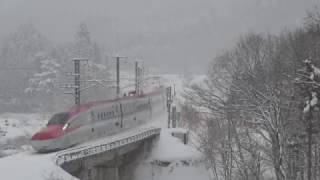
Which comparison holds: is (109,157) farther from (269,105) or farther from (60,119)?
(269,105)

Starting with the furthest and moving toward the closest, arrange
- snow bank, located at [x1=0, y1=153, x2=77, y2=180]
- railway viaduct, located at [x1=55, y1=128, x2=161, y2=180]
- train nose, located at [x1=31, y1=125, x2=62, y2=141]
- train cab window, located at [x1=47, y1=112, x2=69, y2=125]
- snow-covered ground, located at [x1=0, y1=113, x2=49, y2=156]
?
snow-covered ground, located at [x1=0, y1=113, x2=49, y2=156], train cab window, located at [x1=47, y1=112, x2=69, y2=125], train nose, located at [x1=31, y1=125, x2=62, y2=141], railway viaduct, located at [x1=55, y1=128, x2=161, y2=180], snow bank, located at [x1=0, y1=153, x2=77, y2=180]

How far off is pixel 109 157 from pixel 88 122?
12.1 feet

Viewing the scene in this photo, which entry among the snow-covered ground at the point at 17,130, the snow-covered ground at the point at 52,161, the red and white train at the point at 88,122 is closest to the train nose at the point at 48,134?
the red and white train at the point at 88,122

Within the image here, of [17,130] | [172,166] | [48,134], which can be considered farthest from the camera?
[17,130]

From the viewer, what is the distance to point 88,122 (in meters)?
41.8

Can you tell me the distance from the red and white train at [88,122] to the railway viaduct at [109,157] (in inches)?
46.6

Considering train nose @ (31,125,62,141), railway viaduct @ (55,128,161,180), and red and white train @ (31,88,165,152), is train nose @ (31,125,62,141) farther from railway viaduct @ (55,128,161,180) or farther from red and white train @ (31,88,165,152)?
railway viaduct @ (55,128,161,180)

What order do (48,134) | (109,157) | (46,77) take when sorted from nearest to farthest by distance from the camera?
(48,134), (109,157), (46,77)

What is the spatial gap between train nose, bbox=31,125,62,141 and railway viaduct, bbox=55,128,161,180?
59.3 inches

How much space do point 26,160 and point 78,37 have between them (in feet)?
381

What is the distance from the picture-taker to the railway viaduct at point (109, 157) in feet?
117

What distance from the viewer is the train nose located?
120ft

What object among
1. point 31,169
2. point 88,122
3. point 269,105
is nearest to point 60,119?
point 88,122

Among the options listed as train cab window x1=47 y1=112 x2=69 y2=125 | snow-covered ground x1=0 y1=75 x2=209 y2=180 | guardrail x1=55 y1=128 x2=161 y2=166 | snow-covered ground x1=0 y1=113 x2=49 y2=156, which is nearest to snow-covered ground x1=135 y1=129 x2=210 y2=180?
snow-covered ground x1=0 y1=75 x2=209 y2=180
